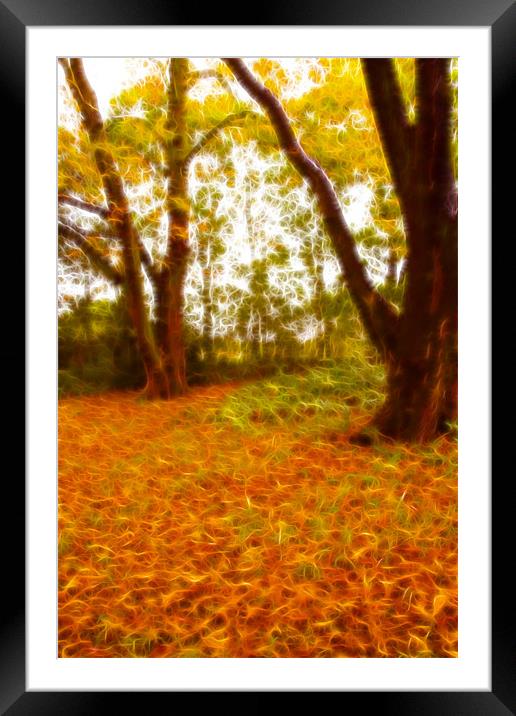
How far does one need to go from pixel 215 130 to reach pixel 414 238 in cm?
101

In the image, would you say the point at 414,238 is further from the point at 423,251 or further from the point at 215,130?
the point at 215,130

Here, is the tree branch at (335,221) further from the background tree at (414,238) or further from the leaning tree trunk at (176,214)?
the leaning tree trunk at (176,214)

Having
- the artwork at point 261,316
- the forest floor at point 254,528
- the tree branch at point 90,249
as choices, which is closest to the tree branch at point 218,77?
the artwork at point 261,316

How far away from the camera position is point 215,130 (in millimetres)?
1769

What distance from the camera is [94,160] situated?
1.73 metres

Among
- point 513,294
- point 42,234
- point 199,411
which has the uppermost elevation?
point 42,234

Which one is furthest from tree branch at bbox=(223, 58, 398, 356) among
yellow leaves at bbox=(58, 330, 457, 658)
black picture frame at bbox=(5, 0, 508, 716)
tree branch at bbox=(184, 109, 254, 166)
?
black picture frame at bbox=(5, 0, 508, 716)

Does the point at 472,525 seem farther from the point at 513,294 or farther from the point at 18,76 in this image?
the point at 18,76

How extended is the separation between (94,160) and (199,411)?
1.25 m

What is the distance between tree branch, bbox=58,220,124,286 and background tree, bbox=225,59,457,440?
923 millimetres

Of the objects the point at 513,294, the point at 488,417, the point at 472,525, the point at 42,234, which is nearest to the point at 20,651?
the point at 42,234

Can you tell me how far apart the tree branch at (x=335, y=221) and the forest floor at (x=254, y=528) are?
266 mm

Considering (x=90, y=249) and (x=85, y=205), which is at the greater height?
(x=85, y=205)

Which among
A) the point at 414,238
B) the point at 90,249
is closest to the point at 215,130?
the point at 90,249
